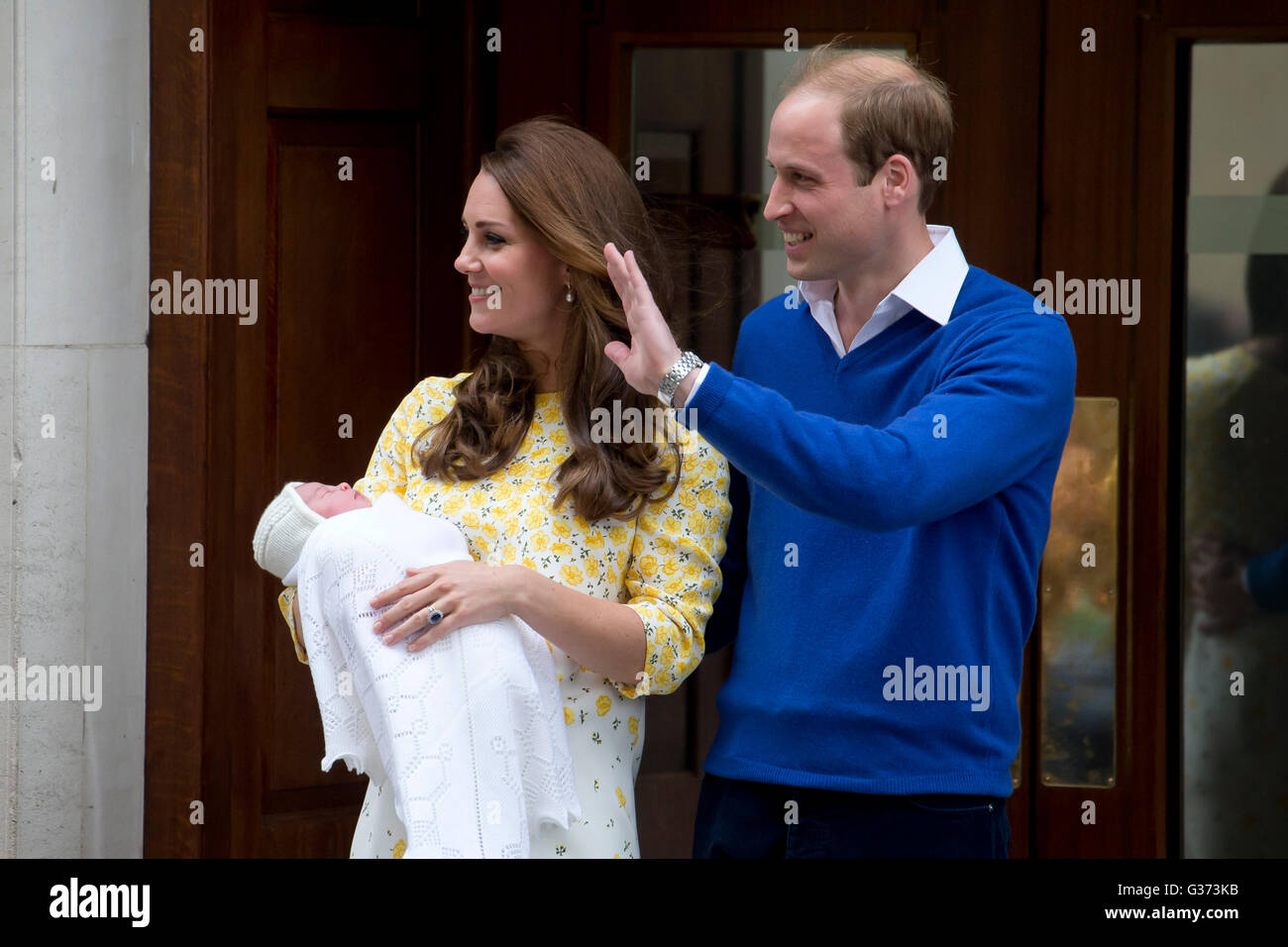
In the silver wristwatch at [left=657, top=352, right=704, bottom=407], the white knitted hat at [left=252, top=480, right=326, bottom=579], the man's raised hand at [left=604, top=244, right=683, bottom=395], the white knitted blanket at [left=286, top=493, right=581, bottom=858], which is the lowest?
the white knitted blanket at [left=286, top=493, right=581, bottom=858]

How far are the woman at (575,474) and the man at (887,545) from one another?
5.4 inches

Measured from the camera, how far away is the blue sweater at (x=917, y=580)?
78.5 inches

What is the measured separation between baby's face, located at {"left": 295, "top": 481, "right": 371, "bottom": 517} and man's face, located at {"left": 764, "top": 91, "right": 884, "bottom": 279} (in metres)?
0.75

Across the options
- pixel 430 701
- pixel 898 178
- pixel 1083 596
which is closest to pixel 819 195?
pixel 898 178

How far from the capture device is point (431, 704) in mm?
2033

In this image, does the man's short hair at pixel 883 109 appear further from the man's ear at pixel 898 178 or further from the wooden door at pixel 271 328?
the wooden door at pixel 271 328

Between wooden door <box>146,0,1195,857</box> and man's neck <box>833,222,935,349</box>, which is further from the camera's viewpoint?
wooden door <box>146,0,1195,857</box>

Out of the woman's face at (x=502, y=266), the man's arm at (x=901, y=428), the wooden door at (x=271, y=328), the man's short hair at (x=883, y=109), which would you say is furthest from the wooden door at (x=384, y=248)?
the man's arm at (x=901, y=428)

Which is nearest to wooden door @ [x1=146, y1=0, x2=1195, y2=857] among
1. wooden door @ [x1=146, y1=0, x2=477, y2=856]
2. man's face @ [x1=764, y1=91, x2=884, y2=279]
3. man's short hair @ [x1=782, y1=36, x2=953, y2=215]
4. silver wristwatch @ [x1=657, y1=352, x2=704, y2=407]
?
wooden door @ [x1=146, y1=0, x2=477, y2=856]

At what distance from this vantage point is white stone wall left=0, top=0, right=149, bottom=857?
9.26 ft

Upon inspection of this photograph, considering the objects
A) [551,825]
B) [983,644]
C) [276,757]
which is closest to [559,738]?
[551,825]

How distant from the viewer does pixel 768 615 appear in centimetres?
220

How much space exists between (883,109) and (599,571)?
805 mm

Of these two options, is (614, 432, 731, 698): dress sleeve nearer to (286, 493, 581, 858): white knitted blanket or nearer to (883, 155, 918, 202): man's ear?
(286, 493, 581, 858): white knitted blanket
